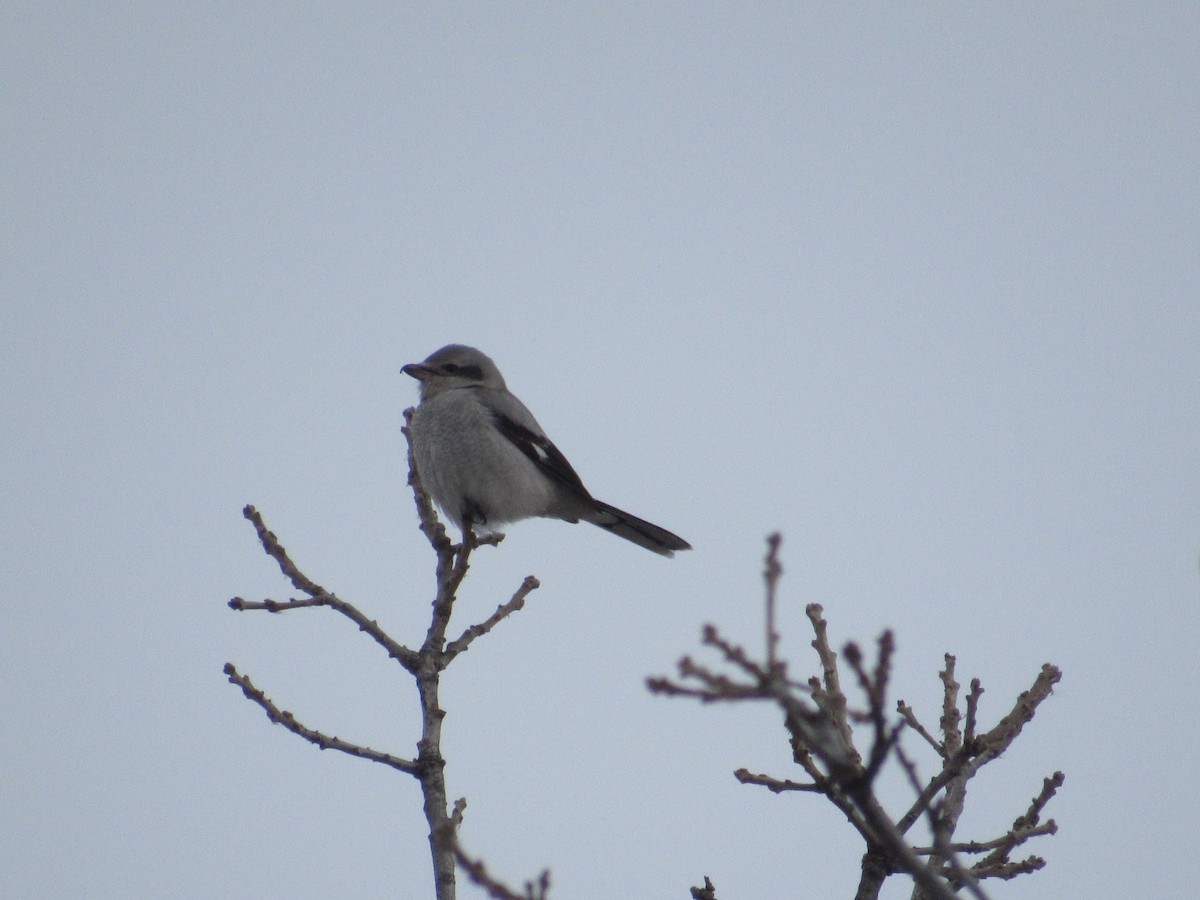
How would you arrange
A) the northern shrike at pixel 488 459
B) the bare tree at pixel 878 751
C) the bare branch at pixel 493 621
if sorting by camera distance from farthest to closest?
1. the northern shrike at pixel 488 459
2. the bare branch at pixel 493 621
3. the bare tree at pixel 878 751

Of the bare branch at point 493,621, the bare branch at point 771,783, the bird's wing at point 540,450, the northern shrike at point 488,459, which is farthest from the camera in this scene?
the bird's wing at point 540,450

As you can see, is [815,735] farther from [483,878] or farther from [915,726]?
Result: [915,726]

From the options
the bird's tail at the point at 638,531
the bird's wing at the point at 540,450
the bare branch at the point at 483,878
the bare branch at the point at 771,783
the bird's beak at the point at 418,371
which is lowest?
the bare branch at the point at 483,878

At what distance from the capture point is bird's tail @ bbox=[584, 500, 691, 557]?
23.7ft

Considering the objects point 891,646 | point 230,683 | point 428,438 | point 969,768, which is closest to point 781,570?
point 891,646

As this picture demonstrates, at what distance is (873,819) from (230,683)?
242 cm

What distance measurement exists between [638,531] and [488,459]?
1288 millimetres

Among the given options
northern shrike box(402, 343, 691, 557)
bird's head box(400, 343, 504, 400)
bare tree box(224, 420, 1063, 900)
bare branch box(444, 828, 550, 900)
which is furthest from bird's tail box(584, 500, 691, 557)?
bare branch box(444, 828, 550, 900)

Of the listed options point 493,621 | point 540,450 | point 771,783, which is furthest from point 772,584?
point 540,450

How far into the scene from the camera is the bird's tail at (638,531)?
7.24m

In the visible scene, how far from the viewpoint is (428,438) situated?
21.5ft

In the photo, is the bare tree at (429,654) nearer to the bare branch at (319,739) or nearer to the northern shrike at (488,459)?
the bare branch at (319,739)

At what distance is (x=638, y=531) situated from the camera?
24.0ft

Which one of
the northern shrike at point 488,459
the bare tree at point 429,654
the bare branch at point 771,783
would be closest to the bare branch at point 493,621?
the bare tree at point 429,654
